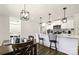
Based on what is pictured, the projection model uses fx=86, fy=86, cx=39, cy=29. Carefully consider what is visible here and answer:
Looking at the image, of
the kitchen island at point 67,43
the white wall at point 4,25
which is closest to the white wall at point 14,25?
the white wall at point 4,25

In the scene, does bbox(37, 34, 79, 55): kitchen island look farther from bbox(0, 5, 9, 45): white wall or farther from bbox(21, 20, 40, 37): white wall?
bbox(0, 5, 9, 45): white wall

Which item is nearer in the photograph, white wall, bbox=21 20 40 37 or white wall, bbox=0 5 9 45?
white wall, bbox=0 5 9 45

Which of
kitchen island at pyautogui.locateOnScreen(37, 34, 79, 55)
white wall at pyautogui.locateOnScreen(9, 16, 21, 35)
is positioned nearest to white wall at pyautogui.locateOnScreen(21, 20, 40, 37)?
white wall at pyautogui.locateOnScreen(9, 16, 21, 35)

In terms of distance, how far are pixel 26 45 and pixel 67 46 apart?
6.78 feet

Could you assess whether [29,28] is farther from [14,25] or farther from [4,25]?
[4,25]

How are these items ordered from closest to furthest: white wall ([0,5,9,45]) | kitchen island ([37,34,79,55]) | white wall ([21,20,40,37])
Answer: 1. white wall ([0,5,9,45])
2. white wall ([21,20,40,37])
3. kitchen island ([37,34,79,55])

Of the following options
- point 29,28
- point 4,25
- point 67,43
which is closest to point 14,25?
point 4,25

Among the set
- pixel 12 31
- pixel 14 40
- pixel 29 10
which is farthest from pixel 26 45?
pixel 29 10

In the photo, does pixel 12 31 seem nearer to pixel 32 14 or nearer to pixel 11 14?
pixel 11 14

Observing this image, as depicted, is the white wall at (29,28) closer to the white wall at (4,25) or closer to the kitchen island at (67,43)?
the white wall at (4,25)

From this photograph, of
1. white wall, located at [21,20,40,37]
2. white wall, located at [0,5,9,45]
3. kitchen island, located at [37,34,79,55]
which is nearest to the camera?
white wall, located at [0,5,9,45]

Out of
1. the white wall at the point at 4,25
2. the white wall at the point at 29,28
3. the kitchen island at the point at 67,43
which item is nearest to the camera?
the white wall at the point at 4,25

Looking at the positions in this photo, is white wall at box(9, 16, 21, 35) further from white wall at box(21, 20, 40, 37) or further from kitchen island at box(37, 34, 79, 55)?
kitchen island at box(37, 34, 79, 55)

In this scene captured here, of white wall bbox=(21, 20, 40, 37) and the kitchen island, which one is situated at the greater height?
white wall bbox=(21, 20, 40, 37)
